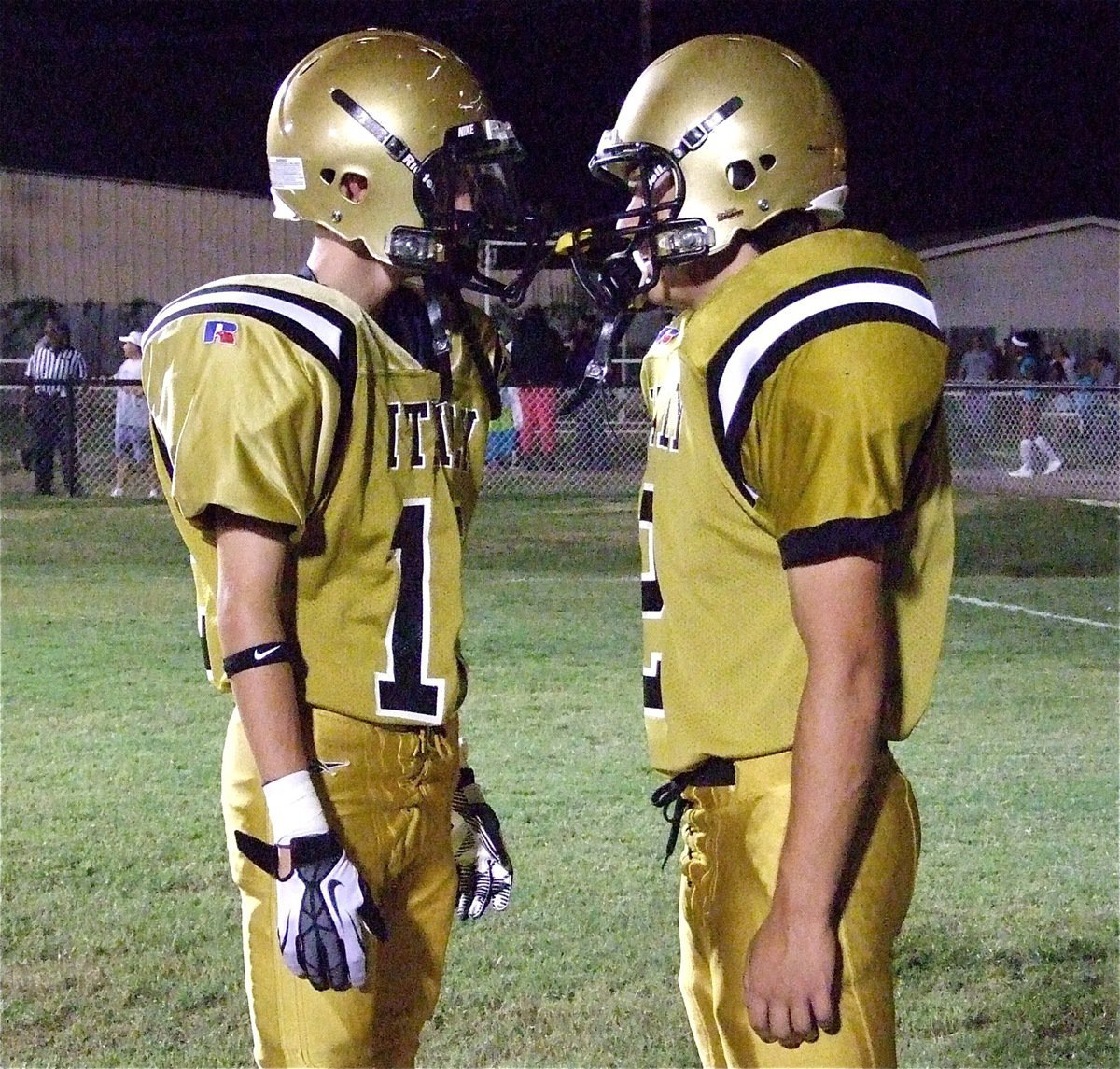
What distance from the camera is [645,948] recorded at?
13.5 feet

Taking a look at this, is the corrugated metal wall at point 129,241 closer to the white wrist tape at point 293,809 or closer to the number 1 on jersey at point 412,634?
the number 1 on jersey at point 412,634

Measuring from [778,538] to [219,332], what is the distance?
34.1 inches

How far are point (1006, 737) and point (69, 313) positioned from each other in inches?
799

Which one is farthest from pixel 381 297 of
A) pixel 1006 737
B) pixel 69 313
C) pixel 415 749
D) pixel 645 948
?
pixel 69 313

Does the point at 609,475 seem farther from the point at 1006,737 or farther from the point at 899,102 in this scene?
the point at 899,102

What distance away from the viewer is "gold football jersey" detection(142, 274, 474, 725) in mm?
2166

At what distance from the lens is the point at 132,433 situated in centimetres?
1384

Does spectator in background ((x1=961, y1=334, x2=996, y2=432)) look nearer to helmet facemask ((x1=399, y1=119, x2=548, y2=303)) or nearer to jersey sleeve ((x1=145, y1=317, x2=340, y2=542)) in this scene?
helmet facemask ((x1=399, y1=119, x2=548, y2=303))

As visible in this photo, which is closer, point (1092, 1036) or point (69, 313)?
point (1092, 1036)

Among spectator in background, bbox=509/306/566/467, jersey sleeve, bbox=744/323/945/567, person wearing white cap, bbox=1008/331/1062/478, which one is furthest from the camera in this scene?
person wearing white cap, bbox=1008/331/1062/478

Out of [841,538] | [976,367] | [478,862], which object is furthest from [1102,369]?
[841,538]

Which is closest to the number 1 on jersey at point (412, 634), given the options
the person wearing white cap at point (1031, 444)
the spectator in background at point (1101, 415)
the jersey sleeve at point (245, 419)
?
the jersey sleeve at point (245, 419)

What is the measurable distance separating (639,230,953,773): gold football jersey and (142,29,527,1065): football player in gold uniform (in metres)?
0.42

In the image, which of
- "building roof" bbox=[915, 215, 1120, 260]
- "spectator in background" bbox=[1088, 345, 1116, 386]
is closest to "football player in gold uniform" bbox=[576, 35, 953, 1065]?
"spectator in background" bbox=[1088, 345, 1116, 386]
